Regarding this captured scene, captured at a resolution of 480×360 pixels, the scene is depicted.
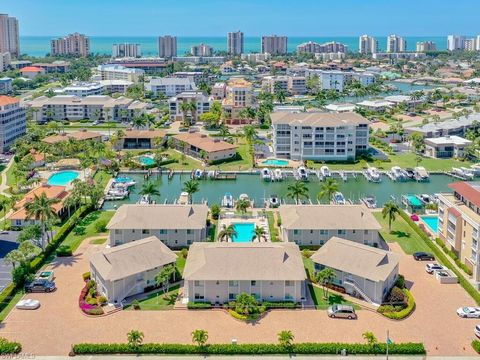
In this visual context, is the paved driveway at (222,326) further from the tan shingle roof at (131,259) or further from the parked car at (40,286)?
the tan shingle roof at (131,259)

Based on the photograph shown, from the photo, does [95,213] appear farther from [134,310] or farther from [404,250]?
[404,250]

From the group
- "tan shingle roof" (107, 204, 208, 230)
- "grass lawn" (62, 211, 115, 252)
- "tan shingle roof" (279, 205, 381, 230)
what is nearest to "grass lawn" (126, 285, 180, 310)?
"tan shingle roof" (107, 204, 208, 230)

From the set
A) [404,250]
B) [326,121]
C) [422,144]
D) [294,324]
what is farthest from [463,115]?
[294,324]

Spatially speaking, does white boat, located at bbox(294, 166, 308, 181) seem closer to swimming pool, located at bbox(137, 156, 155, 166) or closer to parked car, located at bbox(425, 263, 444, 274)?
swimming pool, located at bbox(137, 156, 155, 166)

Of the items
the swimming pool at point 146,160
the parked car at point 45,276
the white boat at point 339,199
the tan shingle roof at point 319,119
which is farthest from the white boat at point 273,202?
the parked car at point 45,276

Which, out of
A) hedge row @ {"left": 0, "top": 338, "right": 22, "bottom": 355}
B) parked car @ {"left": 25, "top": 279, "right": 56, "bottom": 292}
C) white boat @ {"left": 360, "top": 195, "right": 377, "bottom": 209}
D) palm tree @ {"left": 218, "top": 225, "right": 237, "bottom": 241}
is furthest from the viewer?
white boat @ {"left": 360, "top": 195, "right": 377, "bottom": 209}
